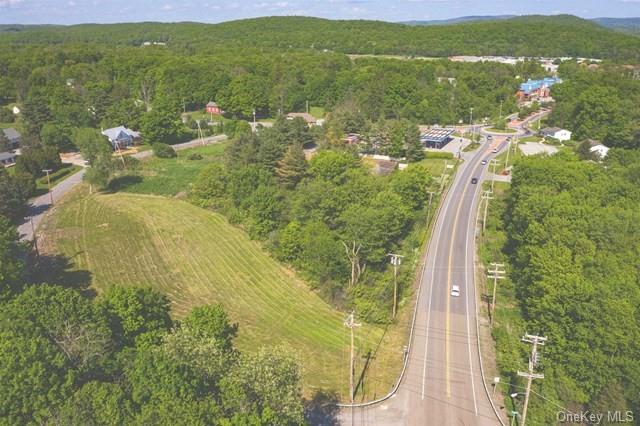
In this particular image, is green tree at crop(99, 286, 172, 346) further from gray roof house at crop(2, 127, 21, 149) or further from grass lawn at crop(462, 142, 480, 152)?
grass lawn at crop(462, 142, 480, 152)

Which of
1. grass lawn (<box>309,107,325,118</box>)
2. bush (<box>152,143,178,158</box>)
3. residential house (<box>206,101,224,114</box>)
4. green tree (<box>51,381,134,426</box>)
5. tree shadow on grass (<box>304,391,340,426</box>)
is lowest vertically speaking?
tree shadow on grass (<box>304,391,340,426</box>)

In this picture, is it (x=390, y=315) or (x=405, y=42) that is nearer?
(x=390, y=315)

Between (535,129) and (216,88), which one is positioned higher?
(216,88)

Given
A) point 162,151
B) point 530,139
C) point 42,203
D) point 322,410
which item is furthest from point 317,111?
point 322,410

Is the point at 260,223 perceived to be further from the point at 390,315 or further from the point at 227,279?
the point at 390,315

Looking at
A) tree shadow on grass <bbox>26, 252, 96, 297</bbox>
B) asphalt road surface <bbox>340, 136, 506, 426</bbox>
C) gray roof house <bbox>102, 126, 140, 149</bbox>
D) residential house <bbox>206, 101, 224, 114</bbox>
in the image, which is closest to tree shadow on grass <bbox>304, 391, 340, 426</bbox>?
asphalt road surface <bbox>340, 136, 506, 426</bbox>

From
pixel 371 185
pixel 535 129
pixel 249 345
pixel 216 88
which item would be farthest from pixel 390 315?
pixel 216 88

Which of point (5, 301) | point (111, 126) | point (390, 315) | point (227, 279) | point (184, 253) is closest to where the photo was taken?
point (5, 301)
